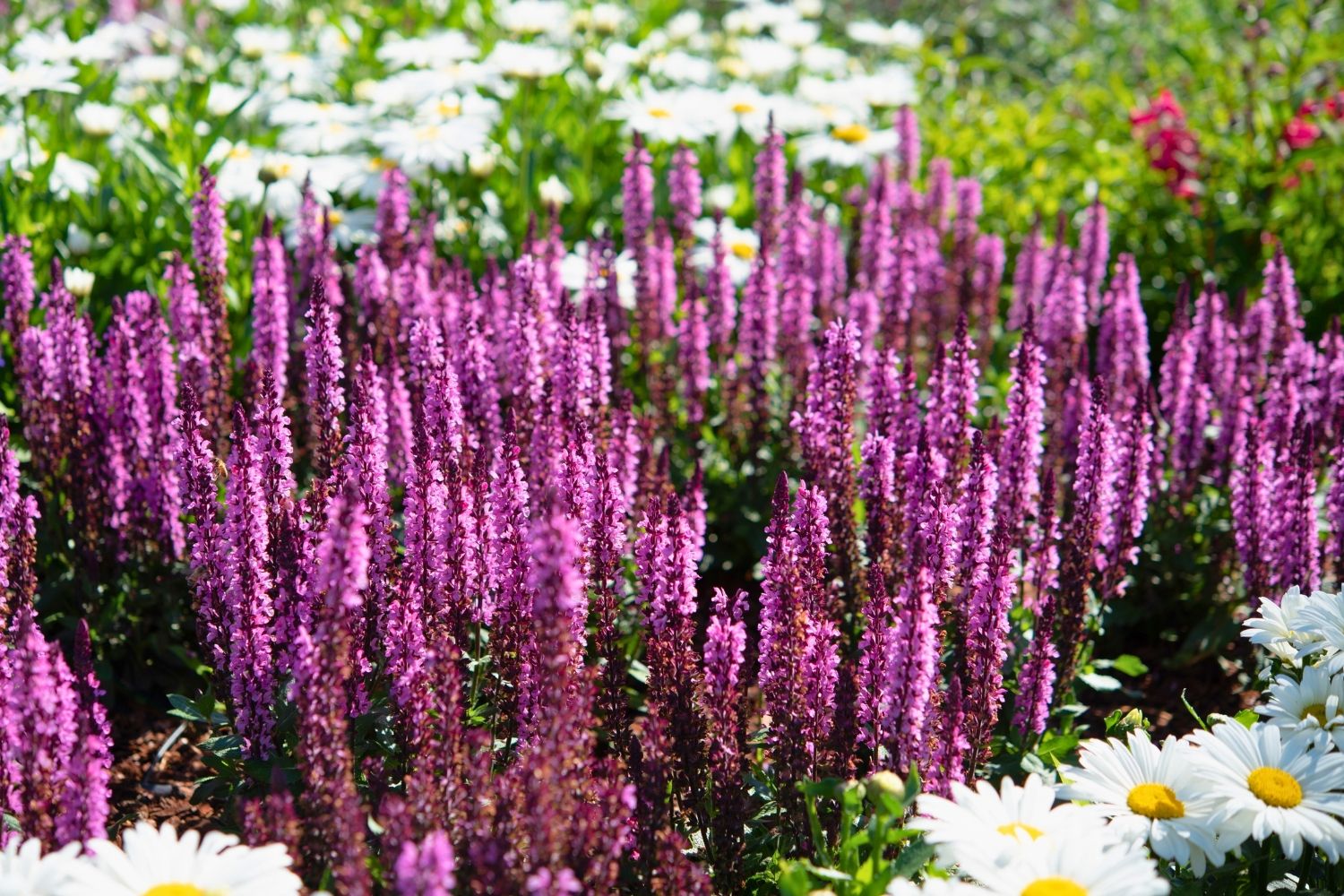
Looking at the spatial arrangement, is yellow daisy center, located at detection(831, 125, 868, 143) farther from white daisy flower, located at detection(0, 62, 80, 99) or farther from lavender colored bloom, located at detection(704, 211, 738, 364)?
white daisy flower, located at detection(0, 62, 80, 99)

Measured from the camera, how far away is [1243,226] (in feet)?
25.4

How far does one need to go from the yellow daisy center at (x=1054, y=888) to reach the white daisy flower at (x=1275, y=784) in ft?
1.83

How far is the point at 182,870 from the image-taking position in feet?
9.33

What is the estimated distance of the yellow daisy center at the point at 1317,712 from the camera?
12.0 ft

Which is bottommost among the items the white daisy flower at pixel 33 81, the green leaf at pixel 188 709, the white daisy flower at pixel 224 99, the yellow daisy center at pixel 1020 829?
the green leaf at pixel 188 709

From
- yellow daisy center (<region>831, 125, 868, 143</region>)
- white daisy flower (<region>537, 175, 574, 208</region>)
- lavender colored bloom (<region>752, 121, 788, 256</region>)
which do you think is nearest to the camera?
lavender colored bloom (<region>752, 121, 788, 256</region>)

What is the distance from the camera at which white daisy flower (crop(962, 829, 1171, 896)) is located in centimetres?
279

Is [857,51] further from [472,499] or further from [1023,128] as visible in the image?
[472,499]

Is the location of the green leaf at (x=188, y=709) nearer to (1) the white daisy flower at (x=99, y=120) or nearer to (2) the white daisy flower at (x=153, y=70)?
(1) the white daisy flower at (x=99, y=120)

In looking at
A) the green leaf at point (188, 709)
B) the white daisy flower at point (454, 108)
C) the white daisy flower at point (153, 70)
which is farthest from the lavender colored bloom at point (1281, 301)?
the white daisy flower at point (153, 70)

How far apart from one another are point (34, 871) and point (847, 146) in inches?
278

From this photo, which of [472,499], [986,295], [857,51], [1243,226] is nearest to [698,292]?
[986,295]

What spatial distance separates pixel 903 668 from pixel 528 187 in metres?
4.92

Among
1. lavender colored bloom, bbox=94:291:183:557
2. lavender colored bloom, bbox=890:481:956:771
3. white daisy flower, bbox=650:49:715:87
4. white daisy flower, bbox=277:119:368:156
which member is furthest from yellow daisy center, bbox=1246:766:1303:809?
white daisy flower, bbox=650:49:715:87
